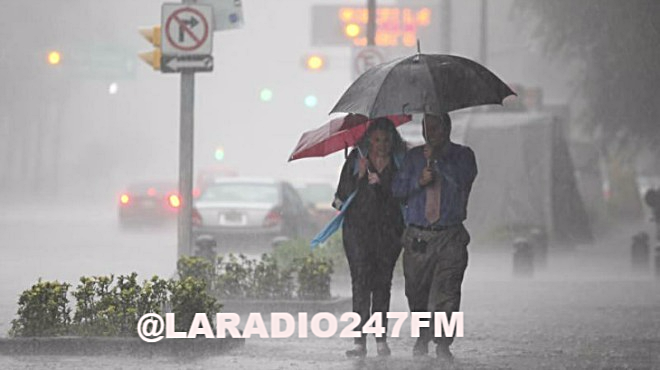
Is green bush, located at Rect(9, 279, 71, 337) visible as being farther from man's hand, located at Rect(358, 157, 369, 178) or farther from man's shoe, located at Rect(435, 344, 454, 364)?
man's shoe, located at Rect(435, 344, 454, 364)

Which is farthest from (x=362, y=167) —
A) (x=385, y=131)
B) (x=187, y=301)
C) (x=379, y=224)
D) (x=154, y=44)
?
(x=154, y=44)

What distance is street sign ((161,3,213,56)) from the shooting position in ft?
56.1

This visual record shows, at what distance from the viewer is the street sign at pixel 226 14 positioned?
1814cm

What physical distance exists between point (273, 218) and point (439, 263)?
55.4 feet

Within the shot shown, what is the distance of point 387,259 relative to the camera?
476 inches

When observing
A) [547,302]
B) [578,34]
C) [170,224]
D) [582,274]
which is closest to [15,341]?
[547,302]

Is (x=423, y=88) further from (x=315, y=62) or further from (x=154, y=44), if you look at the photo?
(x=315, y=62)

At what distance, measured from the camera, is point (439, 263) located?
11.5 meters

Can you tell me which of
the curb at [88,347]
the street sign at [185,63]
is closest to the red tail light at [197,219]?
the street sign at [185,63]

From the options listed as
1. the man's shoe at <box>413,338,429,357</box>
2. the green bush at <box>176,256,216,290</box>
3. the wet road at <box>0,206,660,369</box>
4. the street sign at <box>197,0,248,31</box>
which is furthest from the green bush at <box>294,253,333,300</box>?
the man's shoe at <box>413,338,429,357</box>

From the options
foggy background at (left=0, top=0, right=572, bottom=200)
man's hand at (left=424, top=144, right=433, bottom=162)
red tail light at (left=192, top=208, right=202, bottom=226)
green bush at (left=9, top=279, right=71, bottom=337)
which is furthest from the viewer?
foggy background at (left=0, top=0, right=572, bottom=200)

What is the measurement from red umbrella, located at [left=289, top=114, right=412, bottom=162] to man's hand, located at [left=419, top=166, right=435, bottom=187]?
112 centimetres

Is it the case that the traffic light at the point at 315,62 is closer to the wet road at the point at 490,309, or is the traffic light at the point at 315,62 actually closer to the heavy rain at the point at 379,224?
the heavy rain at the point at 379,224

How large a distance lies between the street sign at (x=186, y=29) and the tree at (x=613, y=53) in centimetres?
1013
